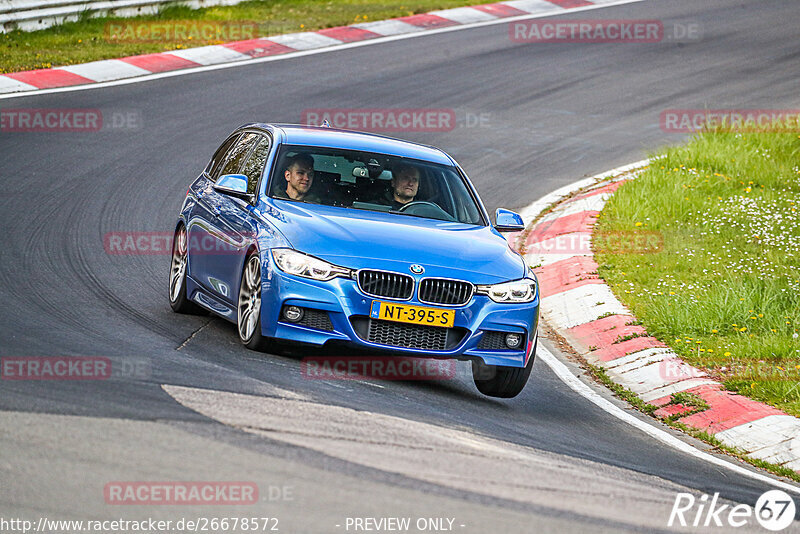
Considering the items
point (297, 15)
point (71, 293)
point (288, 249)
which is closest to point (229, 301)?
point (288, 249)

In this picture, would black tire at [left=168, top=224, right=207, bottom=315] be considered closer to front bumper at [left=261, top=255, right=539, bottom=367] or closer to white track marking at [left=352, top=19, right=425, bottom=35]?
front bumper at [left=261, top=255, right=539, bottom=367]

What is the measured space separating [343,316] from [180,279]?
2.37 metres

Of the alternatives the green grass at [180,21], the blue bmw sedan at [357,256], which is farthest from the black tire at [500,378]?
the green grass at [180,21]

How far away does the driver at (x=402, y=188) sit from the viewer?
9422 millimetres

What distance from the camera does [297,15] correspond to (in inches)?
986

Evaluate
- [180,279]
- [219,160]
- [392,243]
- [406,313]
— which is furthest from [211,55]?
[406,313]

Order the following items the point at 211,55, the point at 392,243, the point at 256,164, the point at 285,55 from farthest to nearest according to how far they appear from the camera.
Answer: the point at 285,55 < the point at 211,55 < the point at 256,164 < the point at 392,243

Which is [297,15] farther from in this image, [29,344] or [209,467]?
[209,467]

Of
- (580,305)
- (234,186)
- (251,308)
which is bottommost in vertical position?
(580,305)

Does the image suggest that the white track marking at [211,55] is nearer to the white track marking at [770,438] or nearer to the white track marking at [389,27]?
the white track marking at [389,27]

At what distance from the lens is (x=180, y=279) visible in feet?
32.8

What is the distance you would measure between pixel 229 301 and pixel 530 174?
875cm

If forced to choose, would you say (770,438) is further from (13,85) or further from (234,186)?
(13,85)

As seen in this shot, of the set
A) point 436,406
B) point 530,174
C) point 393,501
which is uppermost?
point 393,501
